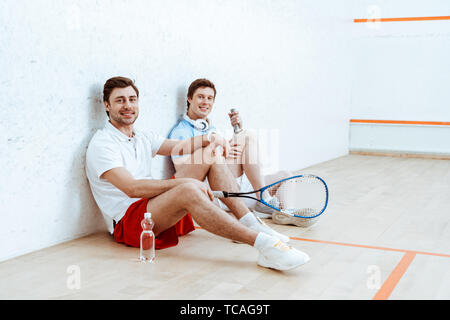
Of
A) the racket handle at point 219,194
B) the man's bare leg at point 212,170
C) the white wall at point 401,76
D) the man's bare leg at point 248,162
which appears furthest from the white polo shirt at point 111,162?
the white wall at point 401,76

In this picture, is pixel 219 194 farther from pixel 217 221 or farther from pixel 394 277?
pixel 394 277

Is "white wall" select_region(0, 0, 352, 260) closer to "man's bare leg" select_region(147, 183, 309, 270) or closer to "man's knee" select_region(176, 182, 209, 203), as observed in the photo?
"man's bare leg" select_region(147, 183, 309, 270)

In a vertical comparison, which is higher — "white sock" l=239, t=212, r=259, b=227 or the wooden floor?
"white sock" l=239, t=212, r=259, b=227

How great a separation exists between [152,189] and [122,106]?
46 cm

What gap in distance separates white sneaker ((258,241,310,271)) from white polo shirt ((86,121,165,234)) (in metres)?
0.72

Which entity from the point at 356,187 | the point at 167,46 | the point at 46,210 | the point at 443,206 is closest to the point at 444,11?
the point at 356,187

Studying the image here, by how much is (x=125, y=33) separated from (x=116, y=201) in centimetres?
85

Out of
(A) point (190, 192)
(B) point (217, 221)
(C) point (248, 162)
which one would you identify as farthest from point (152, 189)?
(C) point (248, 162)

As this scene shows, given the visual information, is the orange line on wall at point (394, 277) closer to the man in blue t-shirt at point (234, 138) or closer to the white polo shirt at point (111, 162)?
the man in blue t-shirt at point (234, 138)

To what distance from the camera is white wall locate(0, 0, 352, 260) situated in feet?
7.27

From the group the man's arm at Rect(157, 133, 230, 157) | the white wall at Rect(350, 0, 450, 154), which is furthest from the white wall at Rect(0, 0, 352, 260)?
the white wall at Rect(350, 0, 450, 154)

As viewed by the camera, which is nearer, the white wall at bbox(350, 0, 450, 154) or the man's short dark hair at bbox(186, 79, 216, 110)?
the man's short dark hair at bbox(186, 79, 216, 110)

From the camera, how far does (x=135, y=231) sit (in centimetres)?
234

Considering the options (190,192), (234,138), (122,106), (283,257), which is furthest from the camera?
(234,138)
